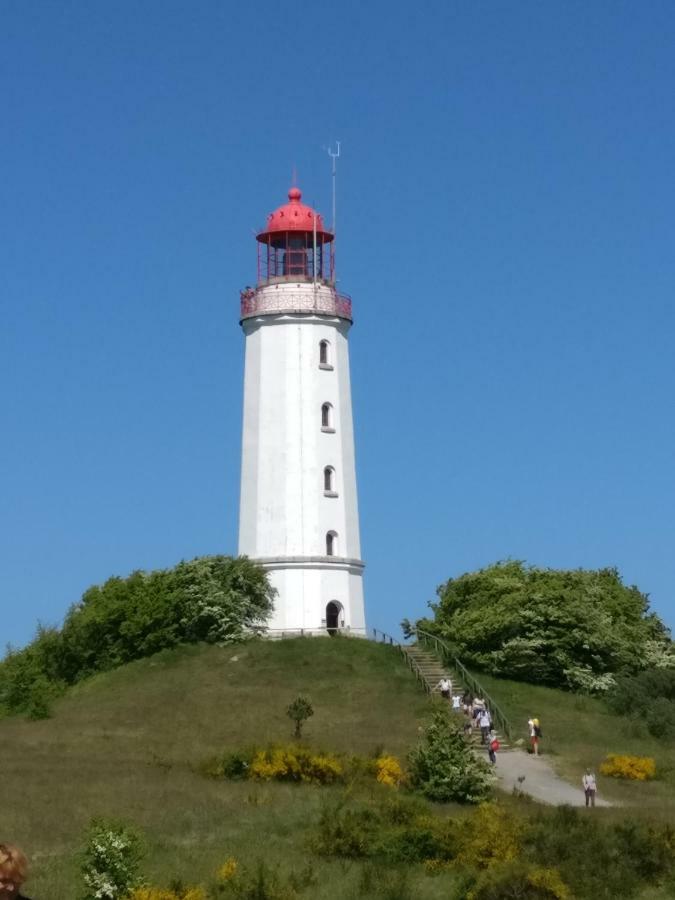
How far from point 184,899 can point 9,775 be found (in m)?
14.1

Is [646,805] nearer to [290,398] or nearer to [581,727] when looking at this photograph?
[581,727]

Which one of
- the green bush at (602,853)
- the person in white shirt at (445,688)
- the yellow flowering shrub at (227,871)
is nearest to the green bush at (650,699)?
the person in white shirt at (445,688)

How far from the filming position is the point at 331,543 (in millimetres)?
61938

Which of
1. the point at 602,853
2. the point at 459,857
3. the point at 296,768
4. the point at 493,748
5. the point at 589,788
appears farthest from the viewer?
the point at 493,748

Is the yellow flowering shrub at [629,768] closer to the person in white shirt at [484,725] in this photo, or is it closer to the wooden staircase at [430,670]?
the person in white shirt at [484,725]

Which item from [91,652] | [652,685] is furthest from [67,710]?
[652,685]

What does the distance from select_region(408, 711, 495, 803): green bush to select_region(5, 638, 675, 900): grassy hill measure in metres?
0.95

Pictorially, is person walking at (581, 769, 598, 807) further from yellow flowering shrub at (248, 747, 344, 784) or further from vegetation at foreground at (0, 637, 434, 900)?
yellow flowering shrub at (248, 747, 344, 784)

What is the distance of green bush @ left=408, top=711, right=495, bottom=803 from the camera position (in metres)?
36.6

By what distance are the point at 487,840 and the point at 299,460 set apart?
32.8 metres

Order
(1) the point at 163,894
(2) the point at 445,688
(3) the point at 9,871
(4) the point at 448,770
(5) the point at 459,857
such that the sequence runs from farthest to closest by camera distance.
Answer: (2) the point at 445,688, (4) the point at 448,770, (5) the point at 459,857, (1) the point at 163,894, (3) the point at 9,871

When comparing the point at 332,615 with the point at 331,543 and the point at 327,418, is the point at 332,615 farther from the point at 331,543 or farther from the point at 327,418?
the point at 327,418

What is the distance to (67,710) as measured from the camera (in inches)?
2112

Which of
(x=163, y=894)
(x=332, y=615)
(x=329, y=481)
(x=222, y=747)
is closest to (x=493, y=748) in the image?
(x=222, y=747)
